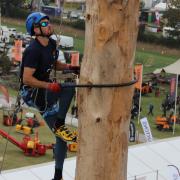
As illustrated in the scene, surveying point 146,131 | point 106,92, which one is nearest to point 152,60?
point 146,131

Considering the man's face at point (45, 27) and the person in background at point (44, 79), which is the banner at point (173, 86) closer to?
the person in background at point (44, 79)

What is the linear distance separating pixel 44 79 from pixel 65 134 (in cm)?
43

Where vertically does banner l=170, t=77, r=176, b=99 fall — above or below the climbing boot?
below

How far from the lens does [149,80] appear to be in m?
27.0

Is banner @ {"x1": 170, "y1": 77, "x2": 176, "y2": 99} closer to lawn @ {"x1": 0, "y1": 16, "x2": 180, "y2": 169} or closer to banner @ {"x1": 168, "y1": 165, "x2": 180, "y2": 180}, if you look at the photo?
lawn @ {"x1": 0, "y1": 16, "x2": 180, "y2": 169}

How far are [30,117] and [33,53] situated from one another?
1417 centimetres

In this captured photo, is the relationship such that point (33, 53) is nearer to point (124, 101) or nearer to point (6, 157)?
point (124, 101)

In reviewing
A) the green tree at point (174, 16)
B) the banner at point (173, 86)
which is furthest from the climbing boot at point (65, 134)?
the green tree at point (174, 16)

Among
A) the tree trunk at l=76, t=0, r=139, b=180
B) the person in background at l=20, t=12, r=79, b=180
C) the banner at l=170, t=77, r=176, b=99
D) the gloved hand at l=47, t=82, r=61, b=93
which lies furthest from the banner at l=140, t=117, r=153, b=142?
the tree trunk at l=76, t=0, r=139, b=180

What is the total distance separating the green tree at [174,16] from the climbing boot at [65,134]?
35.1 meters

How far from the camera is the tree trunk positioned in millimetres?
2658

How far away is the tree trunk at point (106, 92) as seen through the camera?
2.66 metres

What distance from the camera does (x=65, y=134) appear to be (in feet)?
13.1

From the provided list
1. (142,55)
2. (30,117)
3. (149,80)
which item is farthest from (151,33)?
(30,117)
